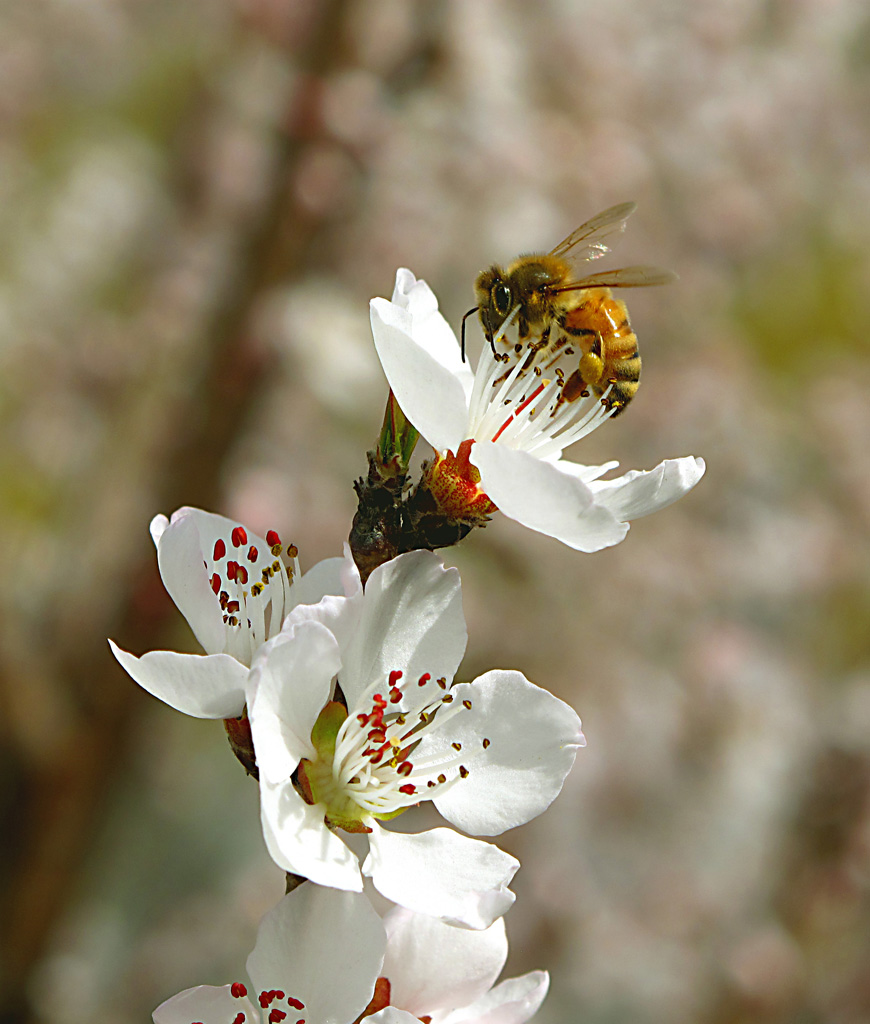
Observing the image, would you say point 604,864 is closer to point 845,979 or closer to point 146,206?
point 845,979

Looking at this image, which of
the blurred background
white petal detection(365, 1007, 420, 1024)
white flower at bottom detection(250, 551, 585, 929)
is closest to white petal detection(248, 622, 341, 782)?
white flower at bottom detection(250, 551, 585, 929)

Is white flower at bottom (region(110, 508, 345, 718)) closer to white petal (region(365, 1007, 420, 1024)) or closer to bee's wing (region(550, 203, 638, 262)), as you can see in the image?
white petal (region(365, 1007, 420, 1024))

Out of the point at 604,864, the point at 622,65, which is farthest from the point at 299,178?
the point at 604,864

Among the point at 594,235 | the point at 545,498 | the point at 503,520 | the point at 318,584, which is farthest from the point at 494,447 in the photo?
the point at 503,520

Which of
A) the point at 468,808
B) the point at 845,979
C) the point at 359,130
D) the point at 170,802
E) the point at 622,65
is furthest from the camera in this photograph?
the point at 170,802

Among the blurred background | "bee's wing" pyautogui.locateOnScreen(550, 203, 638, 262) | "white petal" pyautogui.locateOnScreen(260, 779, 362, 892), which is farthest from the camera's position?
the blurred background

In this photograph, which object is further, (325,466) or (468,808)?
(325,466)
